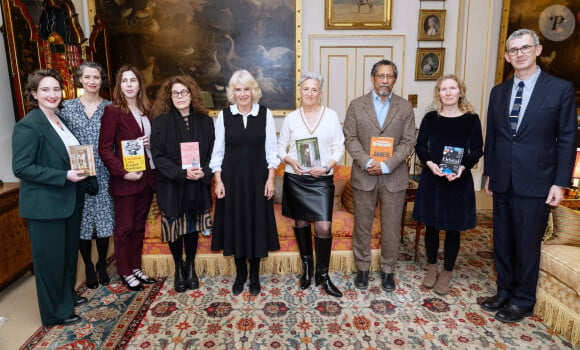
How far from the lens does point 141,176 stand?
299 centimetres

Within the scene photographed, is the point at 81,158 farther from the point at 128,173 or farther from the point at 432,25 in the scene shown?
the point at 432,25

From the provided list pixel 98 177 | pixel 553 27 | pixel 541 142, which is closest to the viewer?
pixel 541 142

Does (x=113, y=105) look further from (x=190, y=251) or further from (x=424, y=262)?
(x=424, y=262)

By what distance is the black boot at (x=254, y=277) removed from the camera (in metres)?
3.13

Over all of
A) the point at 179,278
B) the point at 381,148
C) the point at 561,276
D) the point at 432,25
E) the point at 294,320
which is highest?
the point at 432,25

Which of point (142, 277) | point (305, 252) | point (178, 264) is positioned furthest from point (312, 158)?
point (142, 277)

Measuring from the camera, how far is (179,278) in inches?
126

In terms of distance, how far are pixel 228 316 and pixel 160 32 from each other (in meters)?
5.10

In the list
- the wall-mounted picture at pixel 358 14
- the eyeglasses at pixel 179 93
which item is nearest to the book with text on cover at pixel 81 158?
the eyeglasses at pixel 179 93

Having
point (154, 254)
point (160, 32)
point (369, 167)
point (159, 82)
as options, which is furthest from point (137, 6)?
point (369, 167)

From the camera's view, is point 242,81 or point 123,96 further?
point 123,96

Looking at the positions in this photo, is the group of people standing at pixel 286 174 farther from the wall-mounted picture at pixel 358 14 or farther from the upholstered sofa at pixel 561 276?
the wall-mounted picture at pixel 358 14

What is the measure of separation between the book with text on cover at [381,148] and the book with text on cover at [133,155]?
182cm

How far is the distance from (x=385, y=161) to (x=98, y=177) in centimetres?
234
